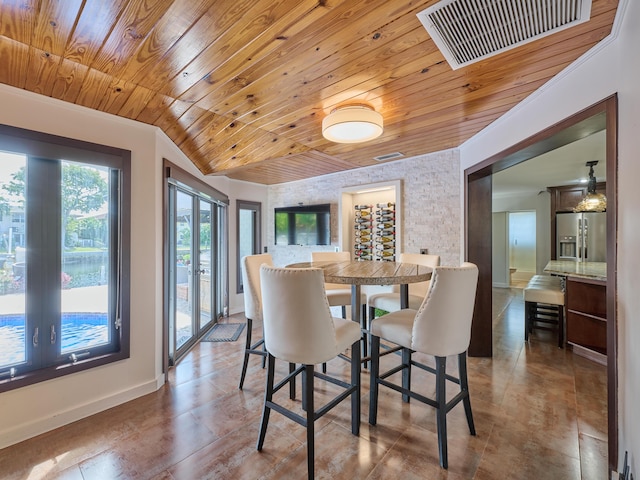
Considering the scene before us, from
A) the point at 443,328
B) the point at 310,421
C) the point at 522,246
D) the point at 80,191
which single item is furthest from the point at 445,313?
the point at 522,246

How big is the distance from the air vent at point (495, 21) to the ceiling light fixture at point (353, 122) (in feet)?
2.12

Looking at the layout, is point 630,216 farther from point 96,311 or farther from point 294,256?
point 294,256

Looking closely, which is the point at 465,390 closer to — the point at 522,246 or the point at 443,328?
the point at 443,328

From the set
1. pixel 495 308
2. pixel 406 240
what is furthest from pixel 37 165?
pixel 495 308

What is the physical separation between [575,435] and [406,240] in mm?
2407

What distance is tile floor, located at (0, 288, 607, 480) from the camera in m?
1.60

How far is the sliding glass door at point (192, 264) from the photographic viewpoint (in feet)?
9.83

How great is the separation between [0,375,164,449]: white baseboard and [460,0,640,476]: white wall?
3077 millimetres

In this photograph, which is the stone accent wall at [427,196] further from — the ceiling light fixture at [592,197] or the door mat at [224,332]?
the ceiling light fixture at [592,197]

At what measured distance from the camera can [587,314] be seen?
3119mm

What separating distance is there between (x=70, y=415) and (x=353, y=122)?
117 inches

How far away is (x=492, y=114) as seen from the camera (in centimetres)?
239

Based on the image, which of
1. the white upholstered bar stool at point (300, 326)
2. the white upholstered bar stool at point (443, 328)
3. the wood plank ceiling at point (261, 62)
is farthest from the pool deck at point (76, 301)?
the white upholstered bar stool at point (443, 328)

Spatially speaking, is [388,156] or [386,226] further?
[386,226]
